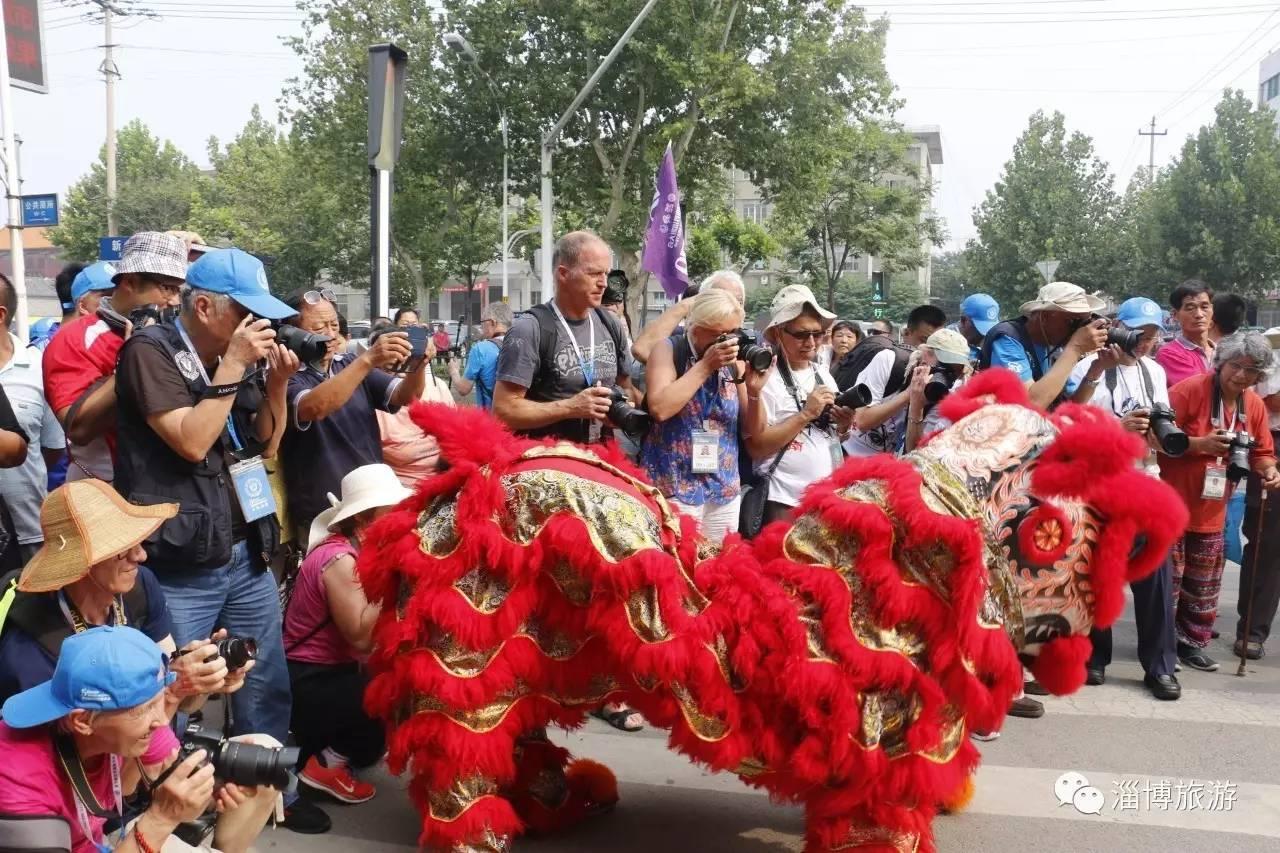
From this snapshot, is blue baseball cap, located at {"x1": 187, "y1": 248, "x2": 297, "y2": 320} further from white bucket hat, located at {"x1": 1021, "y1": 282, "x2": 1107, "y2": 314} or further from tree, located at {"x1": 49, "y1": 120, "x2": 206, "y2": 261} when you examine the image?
tree, located at {"x1": 49, "y1": 120, "x2": 206, "y2": 261}

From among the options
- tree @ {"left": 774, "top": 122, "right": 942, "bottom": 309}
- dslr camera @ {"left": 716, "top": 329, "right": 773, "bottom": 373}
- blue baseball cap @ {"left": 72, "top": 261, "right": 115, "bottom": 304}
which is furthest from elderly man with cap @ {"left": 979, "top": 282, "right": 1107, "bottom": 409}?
tree @ {"left": 774, "top": 122, "right": 942, "bottom": 309}

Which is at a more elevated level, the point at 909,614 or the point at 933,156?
the point at 933,156

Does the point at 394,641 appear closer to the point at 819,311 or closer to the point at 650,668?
the point at 650,668

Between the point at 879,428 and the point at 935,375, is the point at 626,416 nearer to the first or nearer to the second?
the point at 935,375

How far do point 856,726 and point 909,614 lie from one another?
1.08 ft

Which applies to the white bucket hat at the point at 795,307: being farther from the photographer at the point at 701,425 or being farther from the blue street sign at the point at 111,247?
the blue street sign at the point at 111,247

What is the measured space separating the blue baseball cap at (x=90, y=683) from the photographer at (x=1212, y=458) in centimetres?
485

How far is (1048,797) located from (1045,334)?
215 centimetres

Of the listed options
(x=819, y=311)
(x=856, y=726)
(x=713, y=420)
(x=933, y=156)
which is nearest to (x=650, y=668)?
(x=856, y=726)

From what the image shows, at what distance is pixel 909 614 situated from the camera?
280cm

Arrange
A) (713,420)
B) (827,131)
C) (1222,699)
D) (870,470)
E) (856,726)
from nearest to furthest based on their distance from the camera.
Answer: (856,726) → (870,470) → (713,420) → (1222,699) → (827,131)

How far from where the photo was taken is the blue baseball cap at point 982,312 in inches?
256

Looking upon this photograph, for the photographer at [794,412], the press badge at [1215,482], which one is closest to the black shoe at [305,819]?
the photographer at [794,412]

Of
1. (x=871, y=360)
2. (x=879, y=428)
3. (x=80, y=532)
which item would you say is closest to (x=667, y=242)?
(x=871, y=360)
